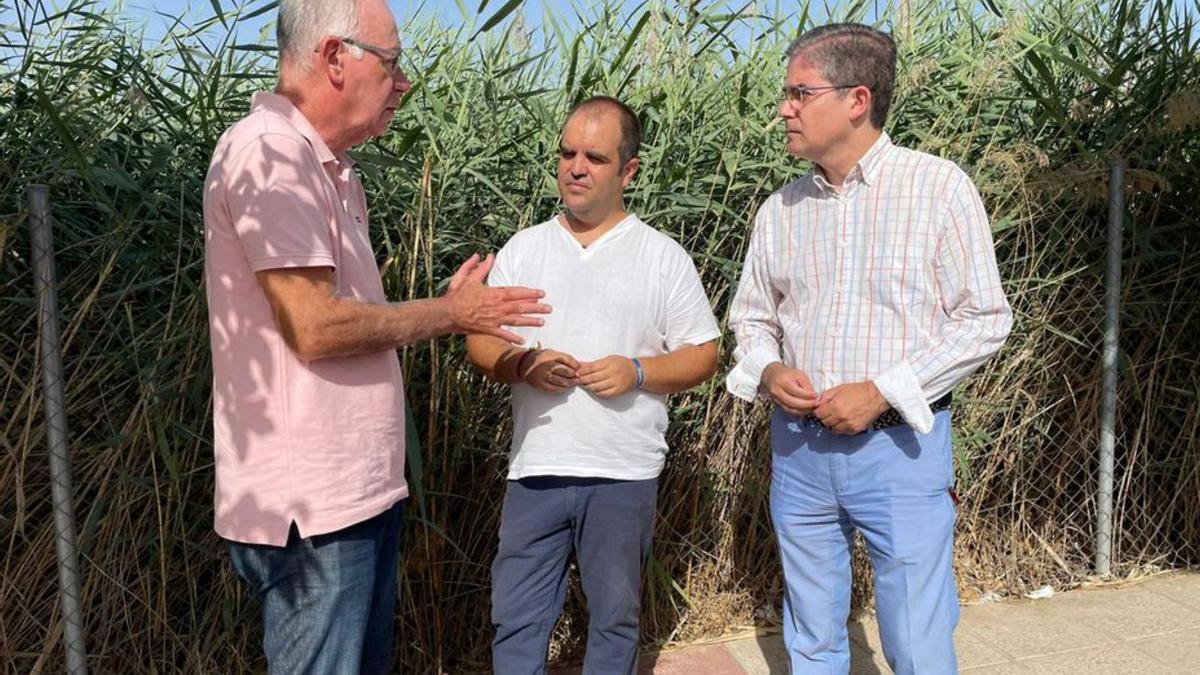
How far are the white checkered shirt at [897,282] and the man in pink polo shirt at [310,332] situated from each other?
0.75 metres

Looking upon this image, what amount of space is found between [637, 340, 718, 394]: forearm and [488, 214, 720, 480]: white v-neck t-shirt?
0.11 feet

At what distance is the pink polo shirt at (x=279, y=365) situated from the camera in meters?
1.77

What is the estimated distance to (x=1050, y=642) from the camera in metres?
3.59

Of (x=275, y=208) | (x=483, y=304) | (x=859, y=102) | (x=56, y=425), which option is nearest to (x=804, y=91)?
(x=859, y=102)

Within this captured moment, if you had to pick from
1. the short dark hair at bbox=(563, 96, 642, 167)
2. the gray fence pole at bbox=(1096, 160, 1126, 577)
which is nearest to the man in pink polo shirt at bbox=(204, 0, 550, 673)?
the short dark hair at bbox=(563, 96, 642, 167)

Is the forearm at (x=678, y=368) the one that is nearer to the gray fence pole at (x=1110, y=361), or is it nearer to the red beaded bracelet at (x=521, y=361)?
the red beaded bracelet at (x=521, y=361)

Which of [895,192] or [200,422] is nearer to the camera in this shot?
[895,192]

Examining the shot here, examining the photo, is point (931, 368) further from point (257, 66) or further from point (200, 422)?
point (257, 66)

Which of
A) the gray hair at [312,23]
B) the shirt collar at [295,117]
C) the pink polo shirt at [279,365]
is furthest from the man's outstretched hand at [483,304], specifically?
the gray hair at [312,23]

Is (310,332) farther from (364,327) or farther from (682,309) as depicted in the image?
(682,309)

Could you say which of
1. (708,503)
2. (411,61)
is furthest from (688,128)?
(708,503)

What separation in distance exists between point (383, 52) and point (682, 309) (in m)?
1.03

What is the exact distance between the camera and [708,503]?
11.9 feet

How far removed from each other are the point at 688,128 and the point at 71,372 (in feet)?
6.70
